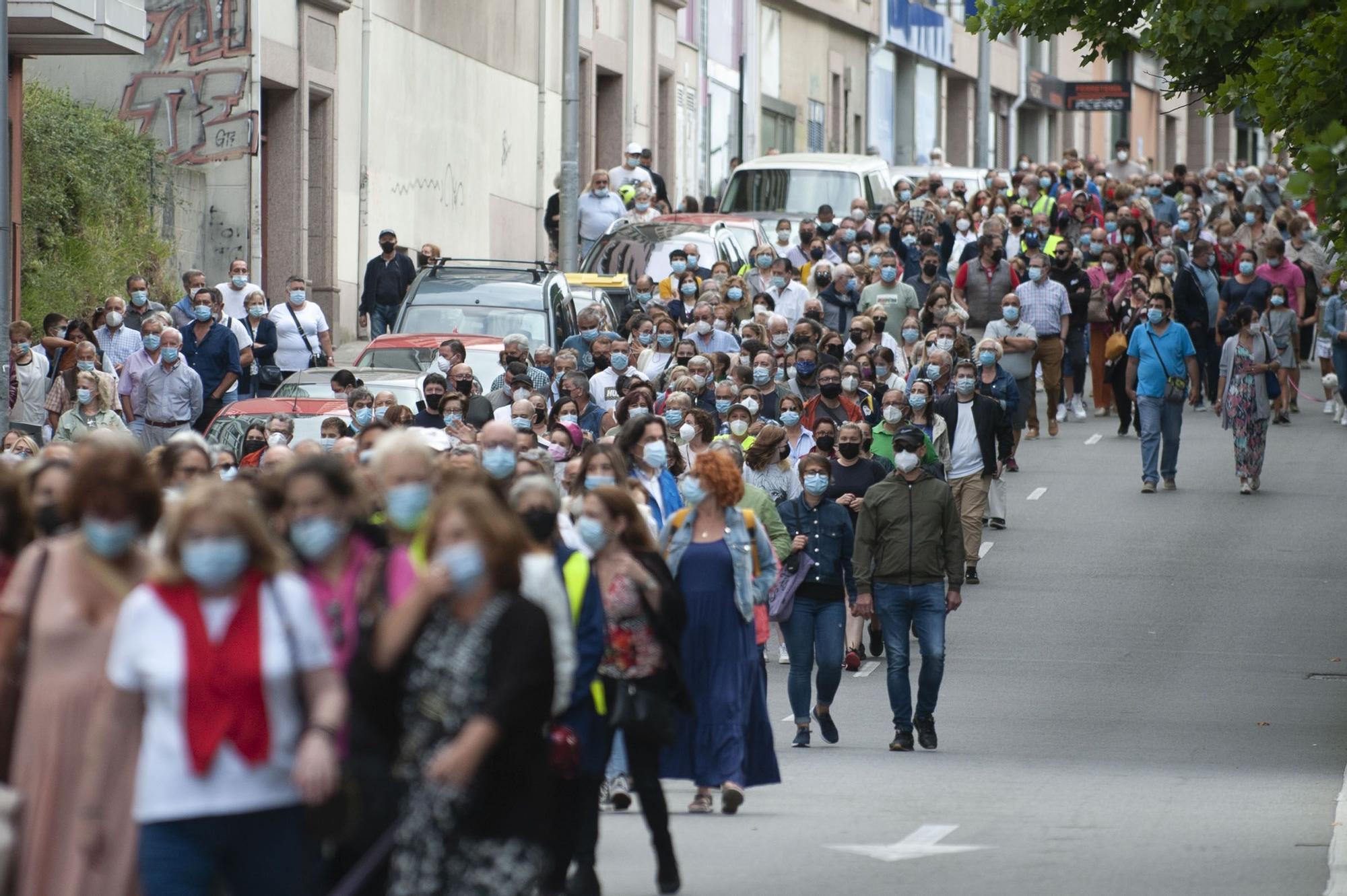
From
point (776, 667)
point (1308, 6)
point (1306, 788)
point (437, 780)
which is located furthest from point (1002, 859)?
point (776, 667)

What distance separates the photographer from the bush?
1038 inches

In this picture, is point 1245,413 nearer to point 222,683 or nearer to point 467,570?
point 467,570

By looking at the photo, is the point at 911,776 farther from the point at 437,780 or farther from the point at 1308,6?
the point at 437,780

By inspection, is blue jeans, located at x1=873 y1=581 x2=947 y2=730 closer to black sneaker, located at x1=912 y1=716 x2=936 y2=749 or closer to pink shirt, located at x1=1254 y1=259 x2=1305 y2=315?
black sneaker, located at x1=912 y1=716 x2=936 y2=749

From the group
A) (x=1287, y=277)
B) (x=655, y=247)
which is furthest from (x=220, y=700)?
(x=1287, y=277)

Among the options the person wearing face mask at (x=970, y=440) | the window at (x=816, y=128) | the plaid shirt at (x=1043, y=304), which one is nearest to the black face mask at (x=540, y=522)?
the person wearing face mask at (x=970, y=440)

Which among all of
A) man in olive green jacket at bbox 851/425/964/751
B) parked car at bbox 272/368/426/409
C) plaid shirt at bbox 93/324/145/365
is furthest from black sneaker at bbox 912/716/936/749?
plaid shirt at bbox 93/324/145/365

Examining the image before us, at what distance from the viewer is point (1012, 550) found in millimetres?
23719

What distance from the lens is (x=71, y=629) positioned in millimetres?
7258

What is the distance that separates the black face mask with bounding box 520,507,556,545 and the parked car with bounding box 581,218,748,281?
21250 mm

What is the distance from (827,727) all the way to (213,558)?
350 inches

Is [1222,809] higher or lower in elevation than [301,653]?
lower

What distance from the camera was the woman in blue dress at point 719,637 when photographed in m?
11.9

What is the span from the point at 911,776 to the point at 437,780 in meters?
7.33
